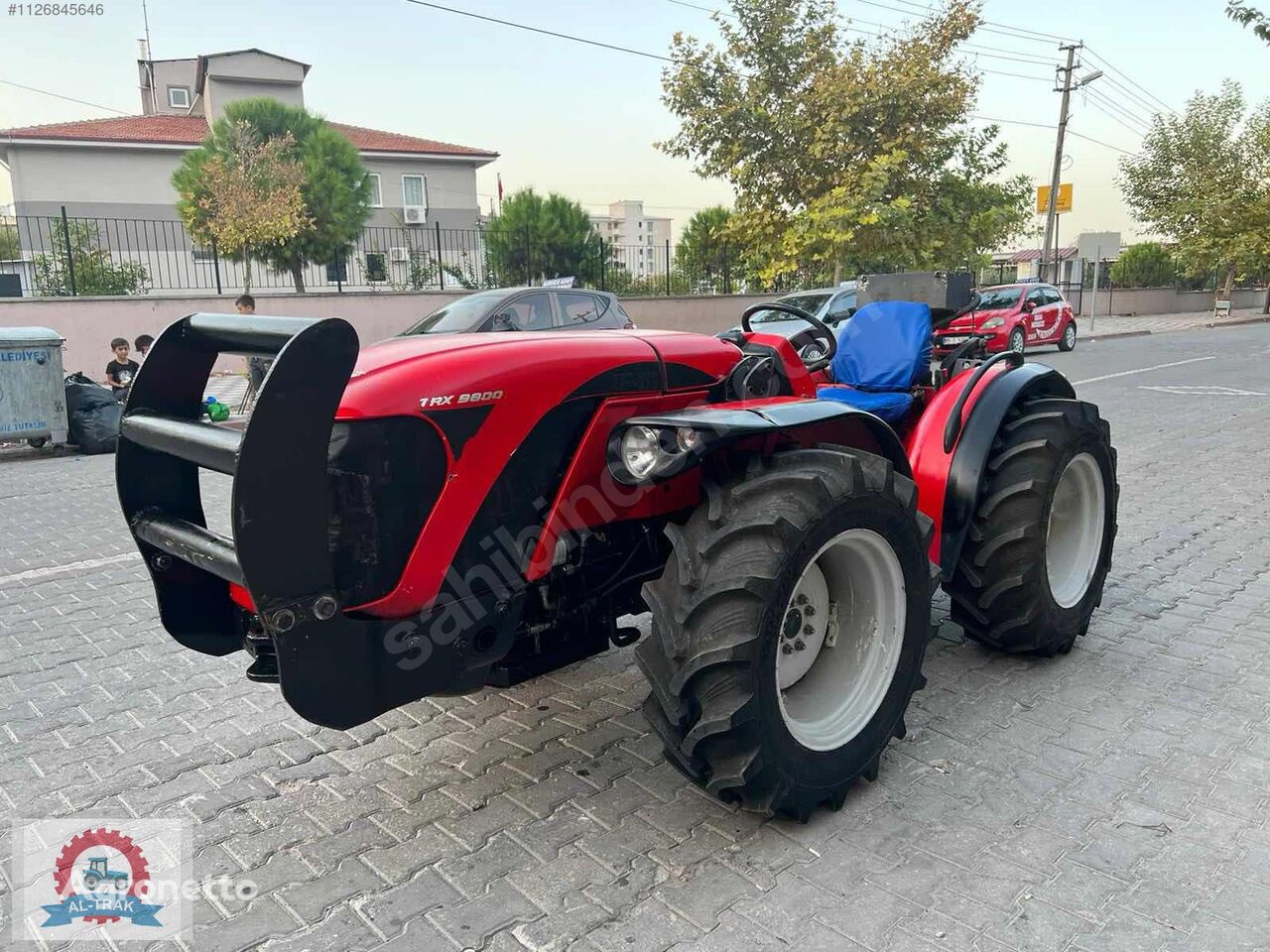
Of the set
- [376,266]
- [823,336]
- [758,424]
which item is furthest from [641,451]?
[376,266]

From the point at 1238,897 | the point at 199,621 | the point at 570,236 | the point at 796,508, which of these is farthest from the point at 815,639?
the point at 570,236

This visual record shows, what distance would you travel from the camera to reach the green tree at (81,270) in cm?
1620

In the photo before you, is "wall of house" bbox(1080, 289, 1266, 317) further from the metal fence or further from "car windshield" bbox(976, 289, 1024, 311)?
the metal fence

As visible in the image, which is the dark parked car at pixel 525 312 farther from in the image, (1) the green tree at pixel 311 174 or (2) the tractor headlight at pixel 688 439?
(1) the green tree at pixel 311 174

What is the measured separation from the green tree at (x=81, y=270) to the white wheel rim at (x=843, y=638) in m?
16.7

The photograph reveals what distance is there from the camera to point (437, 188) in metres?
40.4

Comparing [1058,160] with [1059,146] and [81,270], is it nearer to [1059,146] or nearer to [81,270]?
[1059,146]

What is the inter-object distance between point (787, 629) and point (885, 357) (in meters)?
1.77

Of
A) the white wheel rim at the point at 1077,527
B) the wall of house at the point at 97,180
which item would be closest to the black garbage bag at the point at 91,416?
the white wheel rim at the point at 1077,527

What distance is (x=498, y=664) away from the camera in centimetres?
277

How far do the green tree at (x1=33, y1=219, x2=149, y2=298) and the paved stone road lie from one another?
14130mm

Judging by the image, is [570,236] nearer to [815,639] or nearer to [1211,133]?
[1211,133]

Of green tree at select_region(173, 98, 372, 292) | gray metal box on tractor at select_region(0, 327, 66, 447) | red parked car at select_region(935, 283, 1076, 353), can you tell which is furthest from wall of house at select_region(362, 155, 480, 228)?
gray metal box on tractor at select_region(0, 327, 66, 447)

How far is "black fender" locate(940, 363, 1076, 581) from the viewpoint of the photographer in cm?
368
